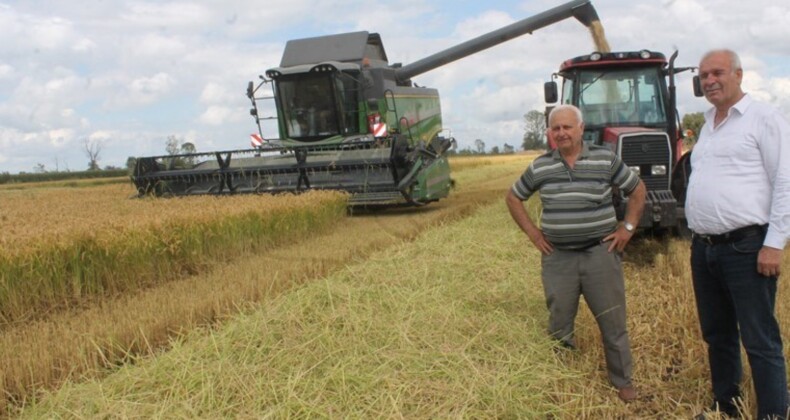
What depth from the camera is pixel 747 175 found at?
9.36ft

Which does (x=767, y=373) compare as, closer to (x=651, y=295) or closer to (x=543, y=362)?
(x=543, y=362)

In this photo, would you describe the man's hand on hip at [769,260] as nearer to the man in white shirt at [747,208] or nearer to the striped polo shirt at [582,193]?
the man in white shirt at [747,208]

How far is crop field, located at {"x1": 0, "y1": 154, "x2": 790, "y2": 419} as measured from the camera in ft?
10.7

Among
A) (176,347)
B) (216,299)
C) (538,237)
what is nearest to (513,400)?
(538,237)

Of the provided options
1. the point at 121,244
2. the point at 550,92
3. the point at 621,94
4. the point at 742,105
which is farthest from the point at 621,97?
the point at 121,244

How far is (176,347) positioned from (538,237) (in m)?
2.18

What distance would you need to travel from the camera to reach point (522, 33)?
50.1ft

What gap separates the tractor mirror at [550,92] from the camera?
7.68m

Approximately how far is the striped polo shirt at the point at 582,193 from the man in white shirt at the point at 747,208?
19.4 inches

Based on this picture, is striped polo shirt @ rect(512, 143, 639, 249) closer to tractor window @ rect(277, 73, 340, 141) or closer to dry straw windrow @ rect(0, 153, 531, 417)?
dry straw windrow @ rect(0, 153, 531, 417)

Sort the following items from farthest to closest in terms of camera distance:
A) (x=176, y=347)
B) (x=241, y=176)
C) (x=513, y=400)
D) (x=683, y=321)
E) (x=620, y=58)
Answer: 1. (x=241, y=176)
2. (x=620, y=58)
3. (x=683, y=321)
4. (x=176, y=347)
5. (x=513, y=400)

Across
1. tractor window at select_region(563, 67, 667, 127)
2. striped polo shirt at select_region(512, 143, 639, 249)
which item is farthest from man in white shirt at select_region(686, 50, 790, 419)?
tractor window at select_region(563, 67, 667, 127)

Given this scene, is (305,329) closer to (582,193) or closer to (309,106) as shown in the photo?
(582,193)

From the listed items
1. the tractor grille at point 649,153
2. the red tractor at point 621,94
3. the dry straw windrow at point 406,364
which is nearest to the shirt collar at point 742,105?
the dry straw windrow at point 406,364
